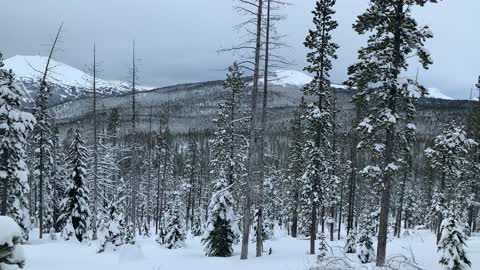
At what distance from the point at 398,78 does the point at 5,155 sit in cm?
2045

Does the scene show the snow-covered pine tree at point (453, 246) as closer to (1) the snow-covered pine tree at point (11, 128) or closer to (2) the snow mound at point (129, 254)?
(2) the snow mound at point (129, 254)

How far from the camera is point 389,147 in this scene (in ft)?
53.4

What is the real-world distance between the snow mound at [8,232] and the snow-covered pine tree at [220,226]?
16.8 meters

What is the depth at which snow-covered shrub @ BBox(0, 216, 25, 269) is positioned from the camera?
5527 millimetres

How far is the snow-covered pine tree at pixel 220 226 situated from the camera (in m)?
22.4

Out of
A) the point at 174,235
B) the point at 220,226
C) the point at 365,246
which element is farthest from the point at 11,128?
the point at 365,246

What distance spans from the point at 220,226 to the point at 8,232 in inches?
702

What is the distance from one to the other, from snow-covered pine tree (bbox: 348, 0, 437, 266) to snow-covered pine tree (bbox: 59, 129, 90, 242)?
23.7 meters

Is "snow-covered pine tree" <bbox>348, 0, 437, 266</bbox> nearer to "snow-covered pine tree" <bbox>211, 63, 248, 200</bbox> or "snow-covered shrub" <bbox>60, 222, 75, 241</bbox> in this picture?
"snow-covered pine tree" <bbox>211, 63, 248, 200</bbox>

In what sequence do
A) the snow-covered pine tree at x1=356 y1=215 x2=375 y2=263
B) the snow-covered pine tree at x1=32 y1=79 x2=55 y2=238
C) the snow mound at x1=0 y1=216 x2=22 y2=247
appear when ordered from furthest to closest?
the snow-covered pine tree at x1=32 y1=79 x2=55 y2=238
the snow-covered pine tree at x1=356 y1=215 x2=375 y2=263
the snow mound at x1=0 y1=216 x2=22 y2=247

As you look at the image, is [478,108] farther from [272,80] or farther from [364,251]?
[272,80]

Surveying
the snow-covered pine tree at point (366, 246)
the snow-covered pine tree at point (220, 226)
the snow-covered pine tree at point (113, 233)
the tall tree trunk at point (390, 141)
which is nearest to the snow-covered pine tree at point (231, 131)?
the snow-covered pine tree at point (220, 226)

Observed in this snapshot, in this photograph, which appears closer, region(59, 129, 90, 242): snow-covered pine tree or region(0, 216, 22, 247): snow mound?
region(0, 216, 22, 247): snow mound

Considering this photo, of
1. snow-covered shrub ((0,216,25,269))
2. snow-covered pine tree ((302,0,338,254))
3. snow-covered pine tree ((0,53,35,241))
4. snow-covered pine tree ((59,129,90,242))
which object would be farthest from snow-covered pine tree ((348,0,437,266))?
snow-covered pine tree ((59,129,90,242))
